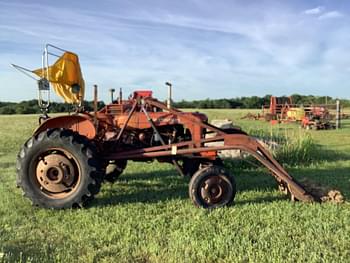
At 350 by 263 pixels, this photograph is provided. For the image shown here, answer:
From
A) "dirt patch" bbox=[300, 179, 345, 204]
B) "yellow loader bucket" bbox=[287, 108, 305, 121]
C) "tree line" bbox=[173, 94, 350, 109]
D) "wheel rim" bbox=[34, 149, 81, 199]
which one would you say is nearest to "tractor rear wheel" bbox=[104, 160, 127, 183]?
"wheel rim" bbox=[34, 149, 81, 199]

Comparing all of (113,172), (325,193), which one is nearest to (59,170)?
(113,172)

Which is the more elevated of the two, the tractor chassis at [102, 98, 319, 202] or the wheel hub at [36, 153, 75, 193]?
the tractor chassis at [102, 98, 319, 202]

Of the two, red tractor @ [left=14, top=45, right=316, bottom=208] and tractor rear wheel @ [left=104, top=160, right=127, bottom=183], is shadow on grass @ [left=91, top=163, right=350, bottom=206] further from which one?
red tractor @ [left=14, top=45, right=316, bottom=208]

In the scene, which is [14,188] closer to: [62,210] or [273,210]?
[62,210]

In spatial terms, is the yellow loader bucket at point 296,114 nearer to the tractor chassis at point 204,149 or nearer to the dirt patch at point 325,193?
the dirt patch at point 325,193

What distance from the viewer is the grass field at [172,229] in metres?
4.50

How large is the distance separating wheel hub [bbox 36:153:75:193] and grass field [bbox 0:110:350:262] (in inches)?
16.0

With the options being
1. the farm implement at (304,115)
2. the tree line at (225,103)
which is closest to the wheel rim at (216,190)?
the farm implement at (304,115)

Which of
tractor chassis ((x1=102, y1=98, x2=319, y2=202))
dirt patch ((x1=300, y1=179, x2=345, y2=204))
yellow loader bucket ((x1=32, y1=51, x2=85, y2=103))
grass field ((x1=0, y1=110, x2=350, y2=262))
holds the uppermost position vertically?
yellow loader bucket ((x1=32, y1=51, x2=85, y2=103))

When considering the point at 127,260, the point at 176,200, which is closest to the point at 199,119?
the point at 176,200

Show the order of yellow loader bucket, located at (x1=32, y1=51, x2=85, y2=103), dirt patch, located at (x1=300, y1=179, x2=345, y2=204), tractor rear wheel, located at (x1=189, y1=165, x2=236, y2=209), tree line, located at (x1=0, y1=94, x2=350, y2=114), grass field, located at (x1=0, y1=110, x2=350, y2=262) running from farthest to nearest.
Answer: tree line, located at (x1=0, y1=94, x2=350, y2=114) < yellow loader bucket, located at (x1=32, y1=51, x2=85, y2=103) < dirt patch, located at (x1=300, y1=179, x2=345, y2=204) < tractor rear wheel, located at (x1=189, y1=165, x2=236, y2=209) < grass field, located at (x1=0, y1=110, x2=350, y2=262)

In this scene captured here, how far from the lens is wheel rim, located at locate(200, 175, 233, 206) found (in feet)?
21.0

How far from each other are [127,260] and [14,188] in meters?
4.60

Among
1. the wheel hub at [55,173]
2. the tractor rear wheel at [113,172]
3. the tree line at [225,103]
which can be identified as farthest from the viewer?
the tree line at [225,103]
